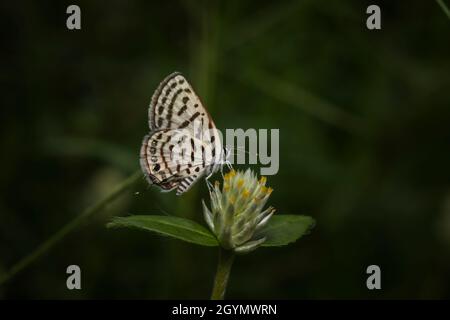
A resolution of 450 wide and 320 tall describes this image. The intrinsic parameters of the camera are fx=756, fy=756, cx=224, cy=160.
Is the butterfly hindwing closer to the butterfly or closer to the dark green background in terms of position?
the butterfly

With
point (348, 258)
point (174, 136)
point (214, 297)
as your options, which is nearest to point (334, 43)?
point (348, 258)

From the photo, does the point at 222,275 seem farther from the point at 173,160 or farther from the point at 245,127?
the point at 245,127

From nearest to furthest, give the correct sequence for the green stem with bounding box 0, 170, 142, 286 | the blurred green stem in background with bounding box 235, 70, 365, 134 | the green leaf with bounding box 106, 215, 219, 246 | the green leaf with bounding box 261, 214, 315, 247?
the green leaf with bounding box 106, 215, 219, 246, the green leaf with bounding box 261, 214, 315, 247, the green stem with bounding box 0, 170, 142, 286, the blurred green stem in background with bounding box 235, 70, 365, 134

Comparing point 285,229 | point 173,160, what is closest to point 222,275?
point 285,229

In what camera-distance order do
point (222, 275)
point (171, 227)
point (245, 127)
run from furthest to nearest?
point (245, 127) → point (171, 227) → point (222, 275)

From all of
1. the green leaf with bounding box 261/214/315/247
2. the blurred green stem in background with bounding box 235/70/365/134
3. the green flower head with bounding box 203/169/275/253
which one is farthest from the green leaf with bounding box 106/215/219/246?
the blurred green stem in background with bounding box 235/70/365/134

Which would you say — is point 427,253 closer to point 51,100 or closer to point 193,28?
point 193,28
